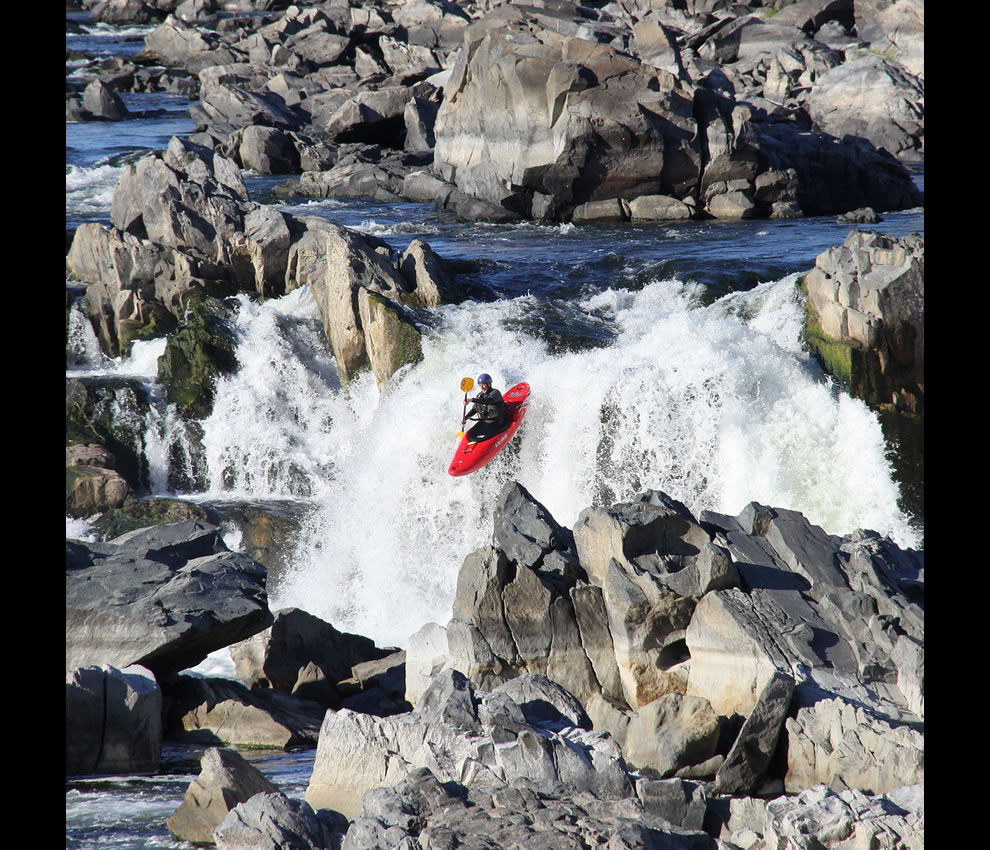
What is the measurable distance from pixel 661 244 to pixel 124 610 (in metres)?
20.5

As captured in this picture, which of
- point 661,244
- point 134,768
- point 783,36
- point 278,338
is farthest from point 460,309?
point 783,36

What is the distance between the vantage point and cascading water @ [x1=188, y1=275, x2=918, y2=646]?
18.6 meters

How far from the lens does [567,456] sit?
1931 cm

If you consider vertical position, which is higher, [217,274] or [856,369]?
[217,274]

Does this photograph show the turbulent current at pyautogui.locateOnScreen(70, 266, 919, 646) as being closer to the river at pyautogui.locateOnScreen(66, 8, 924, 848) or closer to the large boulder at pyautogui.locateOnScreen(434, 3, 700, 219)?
the river at pyautogui.locateOnScreen(66, 8, 924, 848)

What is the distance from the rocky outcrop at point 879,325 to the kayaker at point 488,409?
19.9ft

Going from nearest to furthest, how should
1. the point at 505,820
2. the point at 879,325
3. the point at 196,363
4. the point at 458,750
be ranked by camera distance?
1. the point at 505,820
2. the point at 458,750
3. the point at 879,325
4. the point at 196,363

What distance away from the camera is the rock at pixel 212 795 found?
344 inches

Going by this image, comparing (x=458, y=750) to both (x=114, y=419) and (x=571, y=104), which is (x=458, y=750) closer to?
(x=114, y=419)

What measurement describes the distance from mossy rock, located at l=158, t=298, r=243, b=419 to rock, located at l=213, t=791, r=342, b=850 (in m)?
15.3

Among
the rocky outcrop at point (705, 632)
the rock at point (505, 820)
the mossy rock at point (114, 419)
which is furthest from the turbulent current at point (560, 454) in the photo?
the rock at point (505, 820)

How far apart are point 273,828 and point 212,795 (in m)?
1.70

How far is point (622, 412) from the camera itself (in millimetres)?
19188

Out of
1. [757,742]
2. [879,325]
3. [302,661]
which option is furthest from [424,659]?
[879,325]
